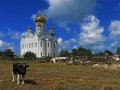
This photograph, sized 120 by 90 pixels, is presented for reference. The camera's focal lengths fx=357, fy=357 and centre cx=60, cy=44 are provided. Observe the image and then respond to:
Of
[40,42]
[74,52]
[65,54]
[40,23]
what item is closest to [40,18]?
[40,23]

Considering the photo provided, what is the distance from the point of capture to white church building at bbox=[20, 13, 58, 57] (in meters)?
147

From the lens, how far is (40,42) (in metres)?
148

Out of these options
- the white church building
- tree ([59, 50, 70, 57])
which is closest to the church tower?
the white church building

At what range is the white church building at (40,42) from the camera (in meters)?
147

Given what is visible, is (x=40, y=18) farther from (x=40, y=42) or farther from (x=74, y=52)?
(x=74, y=52)

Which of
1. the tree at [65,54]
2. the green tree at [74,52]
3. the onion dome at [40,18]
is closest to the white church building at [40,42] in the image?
the onion dome at [40,18]

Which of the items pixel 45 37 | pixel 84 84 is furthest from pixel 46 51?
pixel 84 84

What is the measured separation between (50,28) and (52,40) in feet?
27.8

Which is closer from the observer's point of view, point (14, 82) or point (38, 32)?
point (14, 82)

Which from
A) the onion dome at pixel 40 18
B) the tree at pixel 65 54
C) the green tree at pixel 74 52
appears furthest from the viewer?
the onion dome at pixel 40 18

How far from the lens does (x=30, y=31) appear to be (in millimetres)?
155375

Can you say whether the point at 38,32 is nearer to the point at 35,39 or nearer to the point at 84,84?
the point at 35,39

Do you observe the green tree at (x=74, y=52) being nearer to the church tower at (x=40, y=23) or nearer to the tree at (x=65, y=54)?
the tree at (x=65, y=54)

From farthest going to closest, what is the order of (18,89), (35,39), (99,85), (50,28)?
(50,28), (35,39), (99,85), (18,89)
